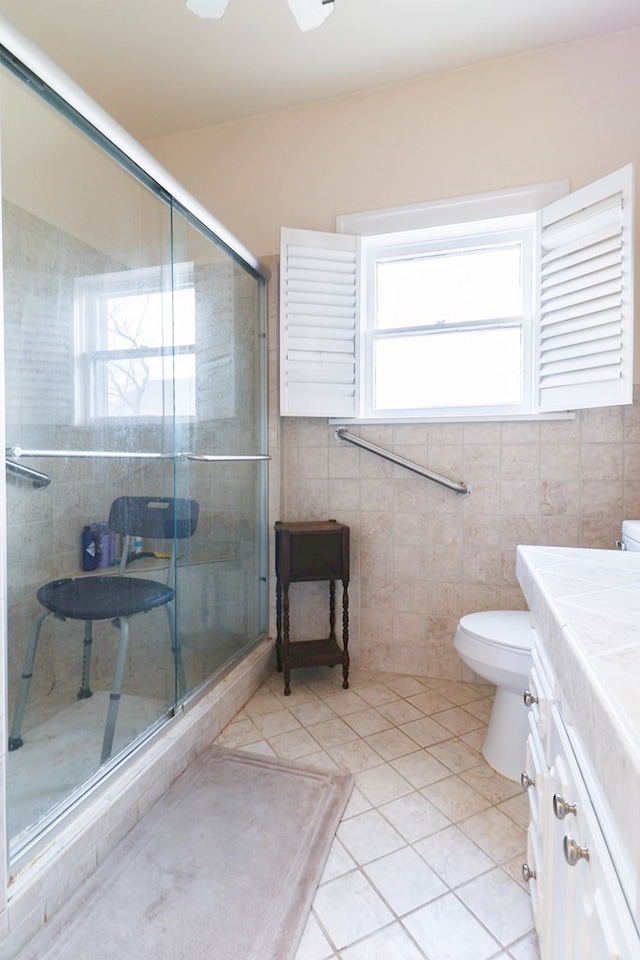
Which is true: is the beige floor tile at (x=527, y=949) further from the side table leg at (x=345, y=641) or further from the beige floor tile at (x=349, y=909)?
the side table leg at (x=345, y=641)

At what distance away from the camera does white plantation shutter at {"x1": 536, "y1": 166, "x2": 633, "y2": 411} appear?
5.97ft

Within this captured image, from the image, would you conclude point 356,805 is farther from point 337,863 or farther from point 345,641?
point 345,641

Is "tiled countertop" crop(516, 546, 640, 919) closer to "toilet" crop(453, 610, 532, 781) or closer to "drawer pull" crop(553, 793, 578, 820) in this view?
"drawer pull" crop(553, 793, 578, 820)

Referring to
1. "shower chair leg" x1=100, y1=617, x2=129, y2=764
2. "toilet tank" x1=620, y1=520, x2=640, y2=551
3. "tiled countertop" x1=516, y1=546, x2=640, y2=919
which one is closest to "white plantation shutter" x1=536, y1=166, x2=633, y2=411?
"toilet tank" x1=620, y1=520, x2=640, y2=551

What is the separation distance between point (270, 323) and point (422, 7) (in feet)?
4.34

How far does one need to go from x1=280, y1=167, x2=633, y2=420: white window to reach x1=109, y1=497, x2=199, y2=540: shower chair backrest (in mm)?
773

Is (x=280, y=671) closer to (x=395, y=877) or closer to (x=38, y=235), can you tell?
(x=395, y=877)

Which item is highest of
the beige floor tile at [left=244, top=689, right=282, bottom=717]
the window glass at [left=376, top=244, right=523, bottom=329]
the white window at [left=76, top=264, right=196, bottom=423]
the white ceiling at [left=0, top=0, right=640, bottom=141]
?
the white ceiling at [left=0, top=0, right=640, bottom=141]

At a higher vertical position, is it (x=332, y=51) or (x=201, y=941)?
(x=332, y=51)

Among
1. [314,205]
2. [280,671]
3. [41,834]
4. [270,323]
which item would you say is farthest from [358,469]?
[41,834]

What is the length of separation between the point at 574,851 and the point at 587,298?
6.24ft

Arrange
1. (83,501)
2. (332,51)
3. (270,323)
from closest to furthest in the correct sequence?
(83,501) < (332,51) < (270,323)

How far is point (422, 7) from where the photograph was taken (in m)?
1.87

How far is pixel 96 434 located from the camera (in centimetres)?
145
